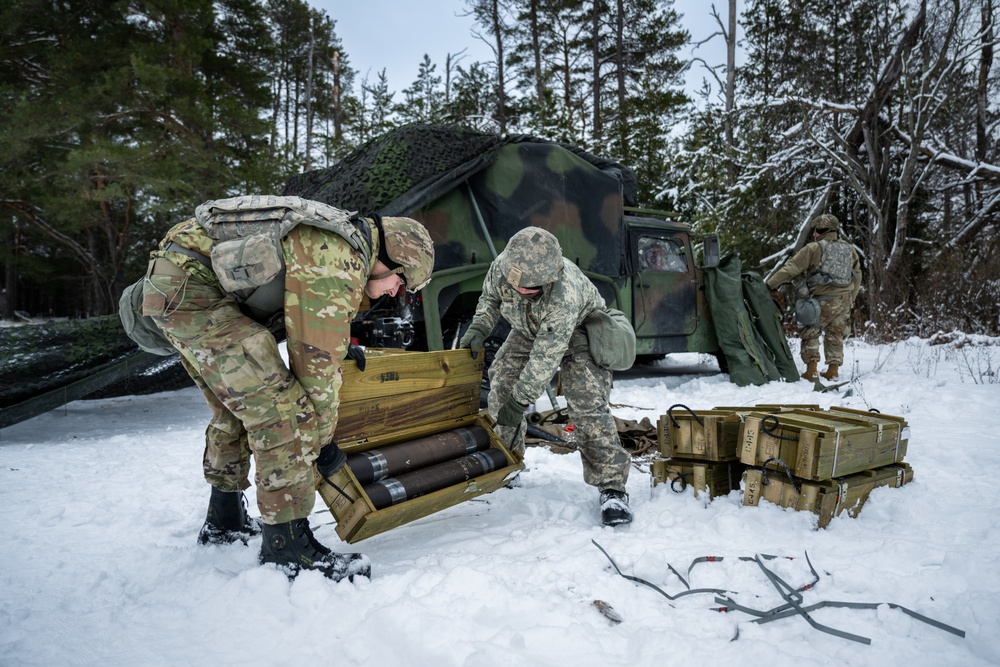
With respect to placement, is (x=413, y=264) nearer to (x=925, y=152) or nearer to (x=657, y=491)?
(x=657, y=491)

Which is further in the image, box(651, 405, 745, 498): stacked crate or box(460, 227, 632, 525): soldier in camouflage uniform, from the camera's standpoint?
box(651, 405, 745, 498): stacked crate

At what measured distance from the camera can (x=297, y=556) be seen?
2338 millimetres

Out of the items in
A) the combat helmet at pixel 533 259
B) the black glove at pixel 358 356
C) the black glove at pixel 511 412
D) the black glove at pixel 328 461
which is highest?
the combat helmet at pixel 533 259

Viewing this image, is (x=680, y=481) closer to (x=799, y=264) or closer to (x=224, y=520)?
(x=224, y=520)

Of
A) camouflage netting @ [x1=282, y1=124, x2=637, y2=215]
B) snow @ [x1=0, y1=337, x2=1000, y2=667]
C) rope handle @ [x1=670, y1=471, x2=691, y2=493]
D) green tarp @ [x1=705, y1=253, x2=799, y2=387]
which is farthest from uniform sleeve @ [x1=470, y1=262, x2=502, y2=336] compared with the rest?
green tarp @ [x1=705, y1=253, x2=799, y2=387]

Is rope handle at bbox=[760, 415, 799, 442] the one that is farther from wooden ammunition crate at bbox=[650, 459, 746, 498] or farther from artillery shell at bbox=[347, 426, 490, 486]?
artillery shell at bbox=[347, 426, 490, 486]

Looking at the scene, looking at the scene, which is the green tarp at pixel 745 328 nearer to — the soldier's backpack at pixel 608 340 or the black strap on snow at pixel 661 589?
the soldier's backpack at pixel 608 340

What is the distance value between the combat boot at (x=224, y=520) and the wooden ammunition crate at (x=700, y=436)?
221 cm

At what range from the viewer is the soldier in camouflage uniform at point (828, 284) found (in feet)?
22.9

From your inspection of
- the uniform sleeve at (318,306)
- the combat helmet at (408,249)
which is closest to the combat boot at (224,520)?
the uniform sleeve at (318,306)

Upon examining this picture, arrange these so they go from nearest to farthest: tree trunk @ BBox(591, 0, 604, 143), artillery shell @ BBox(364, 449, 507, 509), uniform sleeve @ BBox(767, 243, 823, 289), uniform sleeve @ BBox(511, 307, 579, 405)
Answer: artillery shell @ BBox(364, 449, 507, 509) → uniform sleeve @ BBox(511, 307, 579, 405) → uniform sleeve @ BBox(767, 243, 823, 289) → tree trunk @ BBox(591, 0, 604, 143)

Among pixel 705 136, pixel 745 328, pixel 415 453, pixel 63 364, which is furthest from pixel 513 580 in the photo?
pixel 705 136

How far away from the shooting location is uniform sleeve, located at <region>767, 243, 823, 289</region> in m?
7.09

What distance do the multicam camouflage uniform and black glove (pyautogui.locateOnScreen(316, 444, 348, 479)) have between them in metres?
6.26
